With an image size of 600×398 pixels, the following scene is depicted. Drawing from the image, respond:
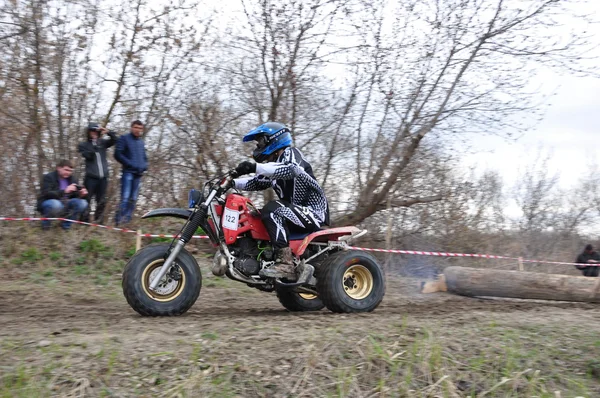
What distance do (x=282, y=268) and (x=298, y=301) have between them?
0.90 m

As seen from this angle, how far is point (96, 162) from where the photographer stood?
10.3 metres

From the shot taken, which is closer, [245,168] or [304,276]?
[245,168]

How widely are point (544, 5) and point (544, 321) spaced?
7.45 metres

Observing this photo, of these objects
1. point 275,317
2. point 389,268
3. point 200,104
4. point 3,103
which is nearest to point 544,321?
point 275,317

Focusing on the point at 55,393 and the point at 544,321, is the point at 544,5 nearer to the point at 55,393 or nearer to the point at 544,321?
the point at 544,321

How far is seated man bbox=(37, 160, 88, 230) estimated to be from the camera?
980 cm

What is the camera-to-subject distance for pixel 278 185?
22.7 ft

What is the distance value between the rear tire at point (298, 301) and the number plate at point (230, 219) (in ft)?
4.05

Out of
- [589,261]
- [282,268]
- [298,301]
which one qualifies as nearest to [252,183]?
[282,268]

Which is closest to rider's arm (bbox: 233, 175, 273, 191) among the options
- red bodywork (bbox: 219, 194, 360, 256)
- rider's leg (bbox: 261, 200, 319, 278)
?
red bodywork (bbox: 219, 194, 360, 256)

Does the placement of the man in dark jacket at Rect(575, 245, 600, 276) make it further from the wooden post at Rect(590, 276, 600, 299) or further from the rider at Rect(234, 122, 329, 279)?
the rider at Rect(234, 122, 329, 279)

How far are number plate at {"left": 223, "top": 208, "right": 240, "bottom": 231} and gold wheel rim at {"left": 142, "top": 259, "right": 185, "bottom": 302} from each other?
681 millimetres

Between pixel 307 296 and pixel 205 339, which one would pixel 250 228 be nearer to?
pixel 307 296

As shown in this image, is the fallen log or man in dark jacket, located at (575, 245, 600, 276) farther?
man in dark jacket, located at (575, 245, 600, 276)
